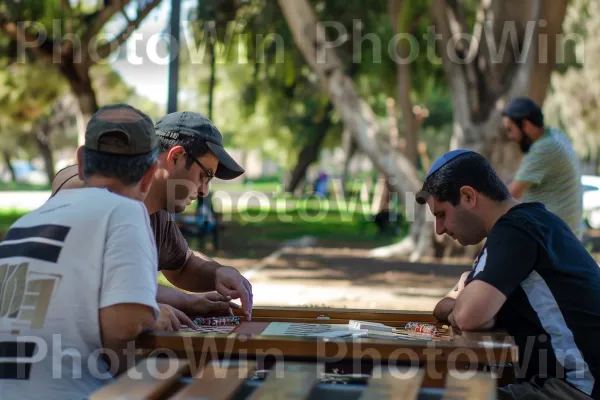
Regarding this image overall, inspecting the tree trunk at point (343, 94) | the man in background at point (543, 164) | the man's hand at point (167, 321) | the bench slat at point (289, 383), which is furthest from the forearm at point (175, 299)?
the tree trunk at point (343, 94)

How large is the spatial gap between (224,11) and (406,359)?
882 inches

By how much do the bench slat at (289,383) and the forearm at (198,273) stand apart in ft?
7.23

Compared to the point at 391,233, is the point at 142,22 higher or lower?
higher

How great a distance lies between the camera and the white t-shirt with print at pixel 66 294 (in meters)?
2.95

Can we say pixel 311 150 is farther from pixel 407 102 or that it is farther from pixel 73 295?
pixel 73 295

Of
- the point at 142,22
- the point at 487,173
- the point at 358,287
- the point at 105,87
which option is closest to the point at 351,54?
the point at 142,22

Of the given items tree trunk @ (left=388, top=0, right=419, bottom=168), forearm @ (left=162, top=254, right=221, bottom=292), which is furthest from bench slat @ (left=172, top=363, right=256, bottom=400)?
tree trunk @ (left=388, top=0, right=419, bottom=168)

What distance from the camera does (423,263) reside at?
18.1m

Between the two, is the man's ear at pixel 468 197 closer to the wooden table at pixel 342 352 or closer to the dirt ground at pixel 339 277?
the wooden table at pixel 342 352

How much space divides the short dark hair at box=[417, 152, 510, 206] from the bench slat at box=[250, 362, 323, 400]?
1393mm

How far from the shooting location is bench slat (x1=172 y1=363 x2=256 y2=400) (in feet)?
8.47

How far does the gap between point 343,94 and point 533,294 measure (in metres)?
13.7

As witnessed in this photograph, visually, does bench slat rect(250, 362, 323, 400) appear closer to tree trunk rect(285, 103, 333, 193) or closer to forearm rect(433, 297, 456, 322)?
forearm rect(433, 297, 456, 322)

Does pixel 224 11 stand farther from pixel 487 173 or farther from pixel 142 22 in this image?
pixel 487 173
